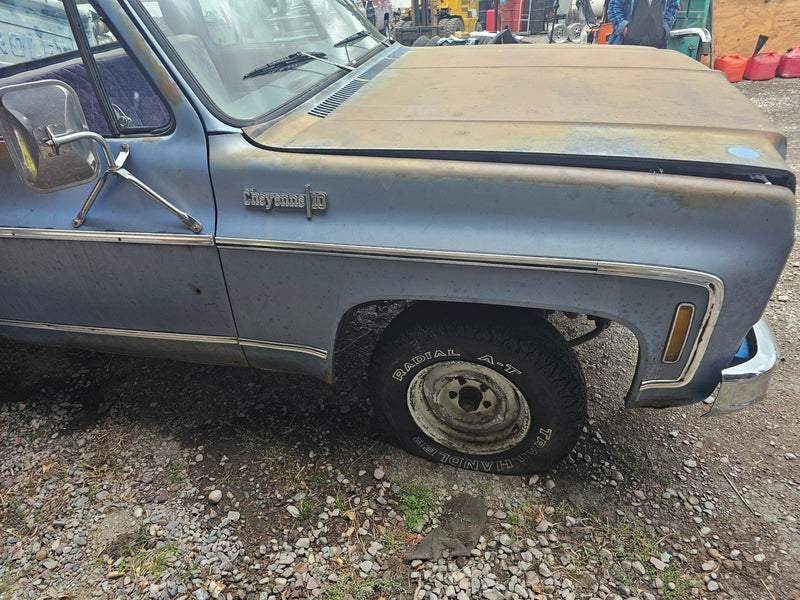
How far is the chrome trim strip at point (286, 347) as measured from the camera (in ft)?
6.78

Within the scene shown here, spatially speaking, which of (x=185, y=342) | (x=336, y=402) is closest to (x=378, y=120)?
(x=185, y=342)

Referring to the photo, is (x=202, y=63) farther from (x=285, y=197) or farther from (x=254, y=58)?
(x=285, y=197)

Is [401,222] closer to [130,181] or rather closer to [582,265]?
[582,265]

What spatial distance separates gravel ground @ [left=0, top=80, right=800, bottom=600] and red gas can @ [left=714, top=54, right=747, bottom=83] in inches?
329

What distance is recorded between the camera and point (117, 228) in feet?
6.45

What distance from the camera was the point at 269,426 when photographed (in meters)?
2.59

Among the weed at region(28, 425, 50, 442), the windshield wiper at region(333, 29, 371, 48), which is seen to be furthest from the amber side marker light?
the weed at region(28, 425, 50, 442)

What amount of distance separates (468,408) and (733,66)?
9.88 m

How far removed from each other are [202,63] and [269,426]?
166 cm

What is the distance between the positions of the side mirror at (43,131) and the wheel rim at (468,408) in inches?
55.6

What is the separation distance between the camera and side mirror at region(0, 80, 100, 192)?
1.50 meters

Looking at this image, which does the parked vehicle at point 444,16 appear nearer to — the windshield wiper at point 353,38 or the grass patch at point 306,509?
the windshield wiper at point 353,38

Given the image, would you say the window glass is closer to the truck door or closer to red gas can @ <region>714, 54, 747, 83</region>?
the truck door

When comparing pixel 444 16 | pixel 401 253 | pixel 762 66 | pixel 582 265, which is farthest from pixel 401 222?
pixel 444 16
